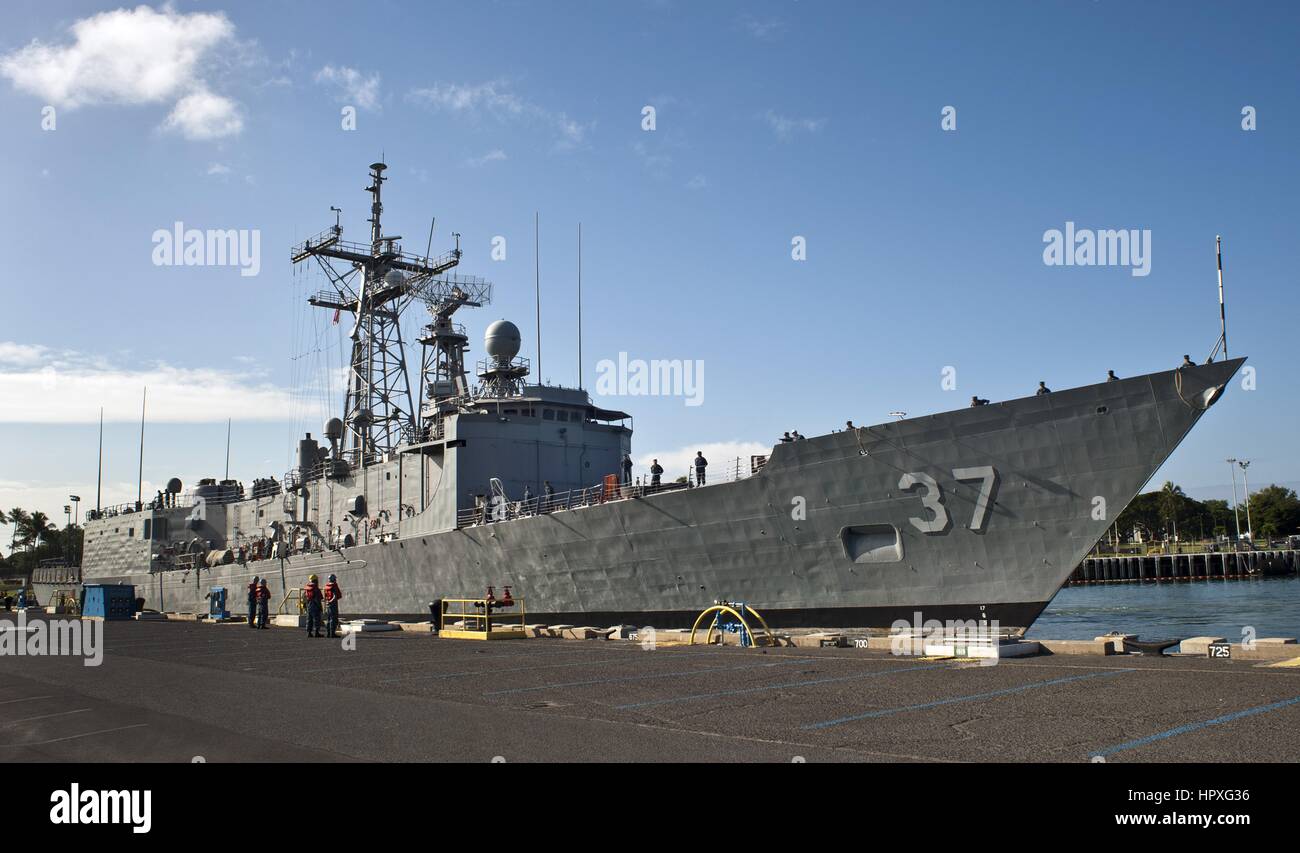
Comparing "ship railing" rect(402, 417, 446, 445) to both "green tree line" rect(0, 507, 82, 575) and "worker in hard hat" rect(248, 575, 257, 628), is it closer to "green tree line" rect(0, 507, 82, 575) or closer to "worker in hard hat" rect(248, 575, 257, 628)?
"worker in hard hat" rect(248, 575, 257, 628)

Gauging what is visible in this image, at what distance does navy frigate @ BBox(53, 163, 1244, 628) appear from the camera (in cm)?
1418

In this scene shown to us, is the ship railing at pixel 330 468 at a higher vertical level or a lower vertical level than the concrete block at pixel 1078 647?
higher

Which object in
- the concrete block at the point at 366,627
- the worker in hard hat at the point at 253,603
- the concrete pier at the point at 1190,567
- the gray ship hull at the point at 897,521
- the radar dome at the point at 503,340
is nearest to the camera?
the gray ship hull at the point at 897,521

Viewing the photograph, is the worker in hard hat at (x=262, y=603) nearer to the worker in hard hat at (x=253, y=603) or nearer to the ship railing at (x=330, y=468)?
the worker in hard hat at (x=253, y=603)

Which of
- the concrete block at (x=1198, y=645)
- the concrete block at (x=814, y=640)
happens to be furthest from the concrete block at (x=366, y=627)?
the concrete block at (x=1198, y=645)

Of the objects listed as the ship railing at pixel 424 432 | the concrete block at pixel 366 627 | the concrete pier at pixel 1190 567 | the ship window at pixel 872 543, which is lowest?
the concrete pier at pixel 1190 567

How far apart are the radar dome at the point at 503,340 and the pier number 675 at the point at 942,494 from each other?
1657 cm

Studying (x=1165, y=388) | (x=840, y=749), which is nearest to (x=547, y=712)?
(x=840, y=749)

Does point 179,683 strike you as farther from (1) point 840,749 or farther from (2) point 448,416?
(2) point 448,416

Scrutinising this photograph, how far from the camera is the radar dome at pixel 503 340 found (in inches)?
1141

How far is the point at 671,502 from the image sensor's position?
1830 cm

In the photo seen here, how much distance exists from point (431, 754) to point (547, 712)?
6.47 ft

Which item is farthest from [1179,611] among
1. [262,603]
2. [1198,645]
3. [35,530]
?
[35,530]
